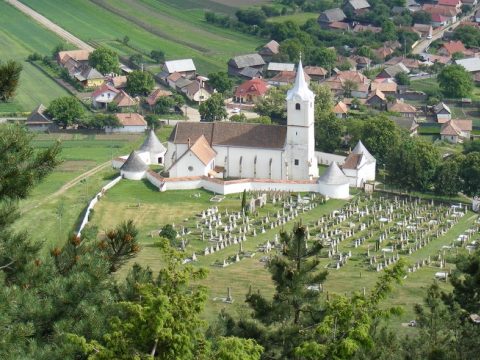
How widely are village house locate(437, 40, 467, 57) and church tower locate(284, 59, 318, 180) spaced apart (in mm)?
43206

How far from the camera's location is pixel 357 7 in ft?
402

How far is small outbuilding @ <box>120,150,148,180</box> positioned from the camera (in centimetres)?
6588

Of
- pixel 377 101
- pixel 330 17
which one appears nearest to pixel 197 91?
pixel 377 101

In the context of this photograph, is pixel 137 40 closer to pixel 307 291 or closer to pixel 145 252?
pixel 145 252

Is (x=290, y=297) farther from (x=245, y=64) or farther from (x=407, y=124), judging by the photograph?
(x=245, y=64)

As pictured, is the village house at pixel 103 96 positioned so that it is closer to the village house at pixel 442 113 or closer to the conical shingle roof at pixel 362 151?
the village house at pixel 442 113

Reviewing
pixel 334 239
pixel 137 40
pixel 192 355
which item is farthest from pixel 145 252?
pixel 137 40

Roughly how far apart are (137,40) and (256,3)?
22.7 m

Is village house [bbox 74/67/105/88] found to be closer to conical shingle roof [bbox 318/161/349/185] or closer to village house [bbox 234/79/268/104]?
village house [bbox 234/79/268/104]

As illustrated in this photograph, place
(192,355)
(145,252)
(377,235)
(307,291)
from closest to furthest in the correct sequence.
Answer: (192,355) → (307,291) → (145,252) → (377,235)

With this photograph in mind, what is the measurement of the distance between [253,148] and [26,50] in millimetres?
42690

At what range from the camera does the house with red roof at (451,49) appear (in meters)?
106

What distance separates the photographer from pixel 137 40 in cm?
10950

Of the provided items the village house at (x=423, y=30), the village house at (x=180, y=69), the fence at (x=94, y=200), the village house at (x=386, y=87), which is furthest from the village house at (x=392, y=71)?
the fence at (x=94, y=200)
